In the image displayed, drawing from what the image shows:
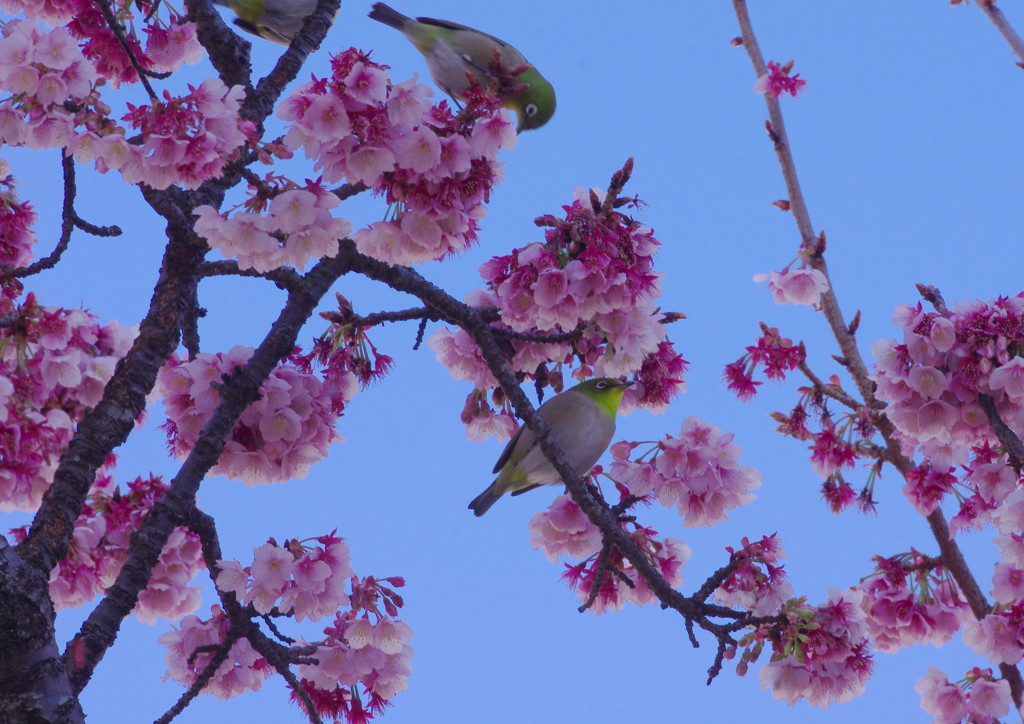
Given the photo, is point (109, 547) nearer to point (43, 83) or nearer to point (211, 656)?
point (211, 656)

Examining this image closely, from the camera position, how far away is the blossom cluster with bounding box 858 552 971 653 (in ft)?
17.8

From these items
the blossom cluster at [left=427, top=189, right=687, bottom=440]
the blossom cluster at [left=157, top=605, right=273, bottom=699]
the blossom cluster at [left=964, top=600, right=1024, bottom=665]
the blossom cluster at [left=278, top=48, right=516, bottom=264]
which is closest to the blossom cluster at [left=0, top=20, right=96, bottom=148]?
the blossom cluster at [left=278, top=48, right=516, bottom=264]

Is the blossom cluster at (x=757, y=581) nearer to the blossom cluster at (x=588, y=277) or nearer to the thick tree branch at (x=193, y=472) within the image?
the blossom cluster at (x=588, y=277)

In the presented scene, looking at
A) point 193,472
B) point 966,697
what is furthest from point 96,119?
point 966,697

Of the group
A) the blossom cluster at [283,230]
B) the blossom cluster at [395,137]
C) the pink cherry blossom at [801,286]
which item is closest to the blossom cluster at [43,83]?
the blossom cluster at [283,230]

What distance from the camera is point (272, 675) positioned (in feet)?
14.1

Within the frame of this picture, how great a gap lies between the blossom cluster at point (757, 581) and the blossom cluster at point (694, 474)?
0.97 feet

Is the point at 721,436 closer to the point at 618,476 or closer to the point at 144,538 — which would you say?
the point at 618,476

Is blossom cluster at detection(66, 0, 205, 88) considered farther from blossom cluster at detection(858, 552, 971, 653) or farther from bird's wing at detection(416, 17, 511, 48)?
blossom cluster at detection(858, 552, 971, 653)

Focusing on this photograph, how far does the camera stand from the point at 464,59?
638 cm

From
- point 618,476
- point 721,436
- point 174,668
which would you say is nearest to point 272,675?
point 174,668

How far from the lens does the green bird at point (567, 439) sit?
4.68m

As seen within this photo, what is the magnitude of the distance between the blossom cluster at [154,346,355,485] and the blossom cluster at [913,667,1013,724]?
3412 millimetres

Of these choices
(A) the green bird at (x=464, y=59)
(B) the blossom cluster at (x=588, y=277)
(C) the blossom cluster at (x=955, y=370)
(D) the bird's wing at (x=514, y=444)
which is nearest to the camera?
(B) the blossom cluster at (x=588, y=277)
